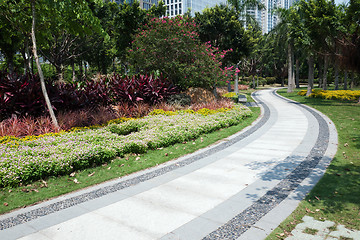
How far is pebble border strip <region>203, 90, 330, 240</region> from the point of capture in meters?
3.61

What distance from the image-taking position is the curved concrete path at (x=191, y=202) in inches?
145

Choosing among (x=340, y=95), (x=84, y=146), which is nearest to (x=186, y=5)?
(x=340, y=95)

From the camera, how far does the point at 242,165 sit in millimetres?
6477

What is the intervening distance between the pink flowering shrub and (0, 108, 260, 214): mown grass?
735 cm

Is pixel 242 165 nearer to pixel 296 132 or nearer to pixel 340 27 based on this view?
pixel 296 132

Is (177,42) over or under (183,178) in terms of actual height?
over

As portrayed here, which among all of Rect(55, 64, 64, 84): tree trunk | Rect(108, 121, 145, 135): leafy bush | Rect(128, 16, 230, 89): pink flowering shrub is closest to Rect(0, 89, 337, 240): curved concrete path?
Rect(108, 121, 145, 135): leafy bush

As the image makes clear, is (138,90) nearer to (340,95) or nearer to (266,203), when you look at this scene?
(266,203)

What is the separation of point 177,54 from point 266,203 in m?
12.6

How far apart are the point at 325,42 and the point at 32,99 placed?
70.2ft

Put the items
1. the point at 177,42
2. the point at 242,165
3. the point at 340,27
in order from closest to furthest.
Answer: the point at 242,165 → the point at 177,42 → the point at 340,27

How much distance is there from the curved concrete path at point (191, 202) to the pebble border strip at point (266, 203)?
0.01 meters

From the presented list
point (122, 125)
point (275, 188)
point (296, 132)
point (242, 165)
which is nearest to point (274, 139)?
point (296, 132)

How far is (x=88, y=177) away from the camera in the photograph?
5812 millimetres
